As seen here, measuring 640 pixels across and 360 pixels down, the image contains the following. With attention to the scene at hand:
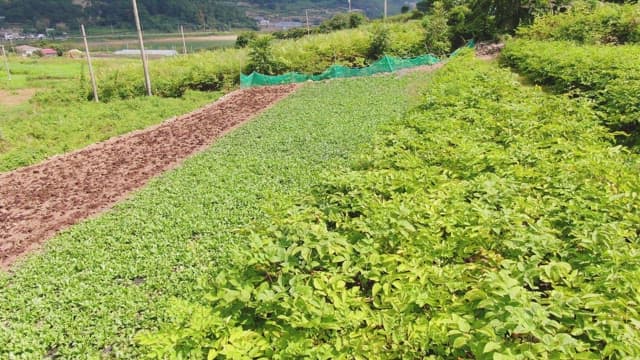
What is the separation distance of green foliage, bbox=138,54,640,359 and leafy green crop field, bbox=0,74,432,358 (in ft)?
1.35

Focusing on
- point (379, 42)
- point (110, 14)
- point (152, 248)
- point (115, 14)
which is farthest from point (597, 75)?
point (110, 14)

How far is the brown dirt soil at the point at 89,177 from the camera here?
22.7 ft

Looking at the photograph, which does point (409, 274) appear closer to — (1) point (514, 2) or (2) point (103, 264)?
(2) point (103, 264)

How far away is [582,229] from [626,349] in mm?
1142

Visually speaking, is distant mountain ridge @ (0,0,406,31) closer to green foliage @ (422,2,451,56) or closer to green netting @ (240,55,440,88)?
green netting @ (240,55,440,88)

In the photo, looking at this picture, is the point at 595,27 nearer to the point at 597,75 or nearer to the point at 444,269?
the point at 597,75

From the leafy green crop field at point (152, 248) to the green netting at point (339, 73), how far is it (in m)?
9.36

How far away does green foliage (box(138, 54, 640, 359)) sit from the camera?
193cm

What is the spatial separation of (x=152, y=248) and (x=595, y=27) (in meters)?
18.0

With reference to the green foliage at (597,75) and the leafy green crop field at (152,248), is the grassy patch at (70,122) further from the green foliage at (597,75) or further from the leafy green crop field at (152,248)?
the green foliage at (597,75)

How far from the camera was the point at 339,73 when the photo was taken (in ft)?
62.6

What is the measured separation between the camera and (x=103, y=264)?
201 inches

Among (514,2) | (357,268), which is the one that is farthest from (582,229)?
(514,2)

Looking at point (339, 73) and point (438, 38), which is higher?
point (438, 38)
